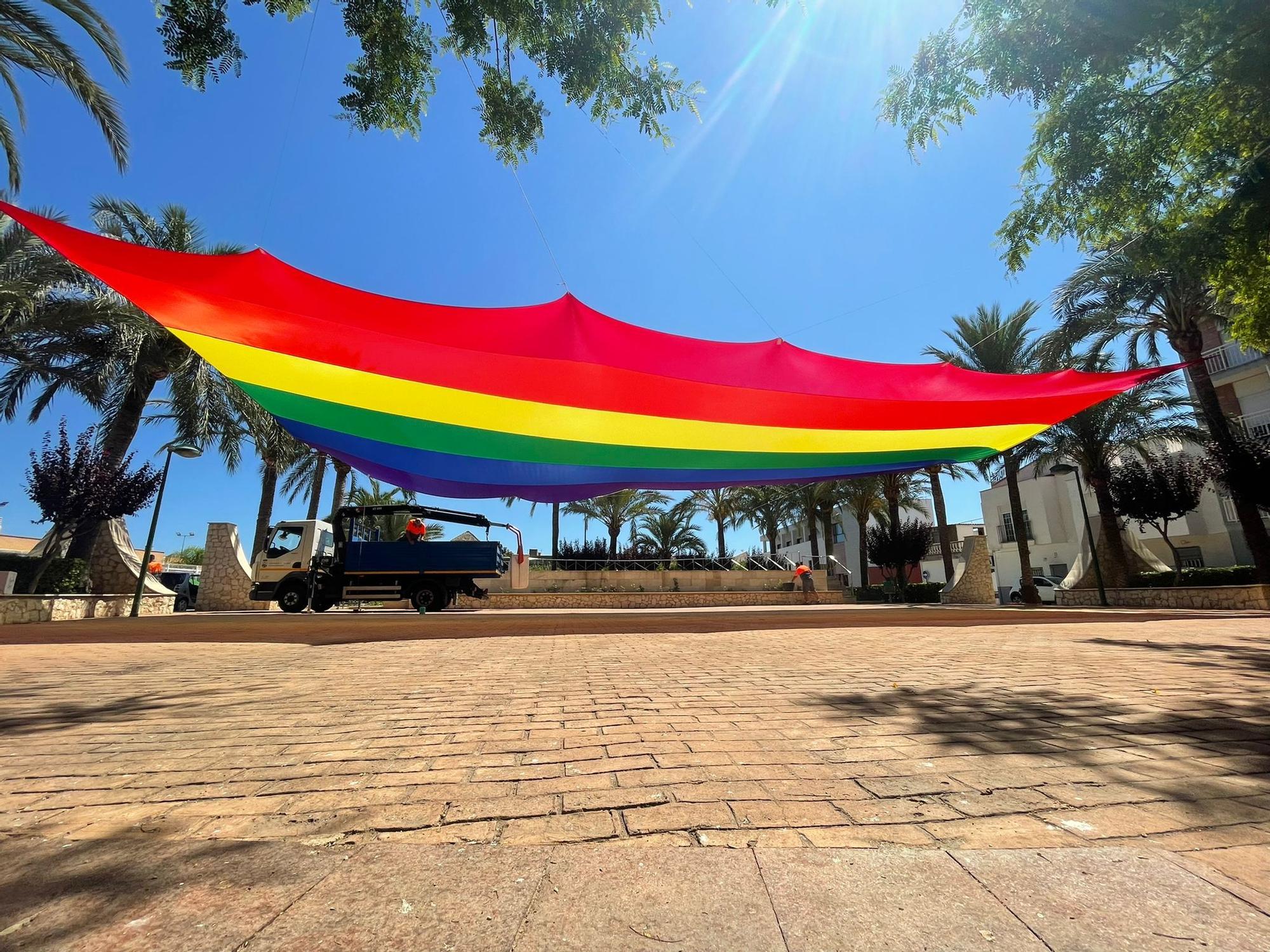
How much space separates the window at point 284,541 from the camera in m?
15.3

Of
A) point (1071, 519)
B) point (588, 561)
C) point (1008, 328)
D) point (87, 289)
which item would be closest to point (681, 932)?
point (87, 289)

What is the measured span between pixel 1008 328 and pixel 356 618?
77.0ft

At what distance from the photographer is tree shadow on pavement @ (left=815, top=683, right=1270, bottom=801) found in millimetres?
2145

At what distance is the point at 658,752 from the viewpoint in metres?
2.45

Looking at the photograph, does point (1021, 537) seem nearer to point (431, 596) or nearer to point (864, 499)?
point (864, 499)

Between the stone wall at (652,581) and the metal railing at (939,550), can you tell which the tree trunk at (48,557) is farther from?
the metal railing at (939,550)

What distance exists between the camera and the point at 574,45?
511cm

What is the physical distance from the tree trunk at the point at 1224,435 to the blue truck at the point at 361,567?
19.5 m

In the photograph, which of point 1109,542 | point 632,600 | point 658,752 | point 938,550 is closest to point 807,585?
point 632,600

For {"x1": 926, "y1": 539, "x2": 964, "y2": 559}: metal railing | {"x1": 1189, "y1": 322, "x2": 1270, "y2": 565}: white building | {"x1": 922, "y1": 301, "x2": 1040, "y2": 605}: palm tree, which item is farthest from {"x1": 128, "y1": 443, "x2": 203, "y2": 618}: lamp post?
{"x1": 926, "y1": 539, "x2": 964, "y2": 559}: metal railing

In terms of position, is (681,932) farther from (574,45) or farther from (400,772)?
(574,45)

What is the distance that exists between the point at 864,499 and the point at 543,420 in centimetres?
2363

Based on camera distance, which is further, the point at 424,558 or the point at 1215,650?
the point at 424,558

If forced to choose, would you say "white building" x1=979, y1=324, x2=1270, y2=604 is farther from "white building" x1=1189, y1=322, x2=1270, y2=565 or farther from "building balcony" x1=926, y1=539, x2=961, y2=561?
"building balcony" x1=926, y1=539, x2=961, y2=561
